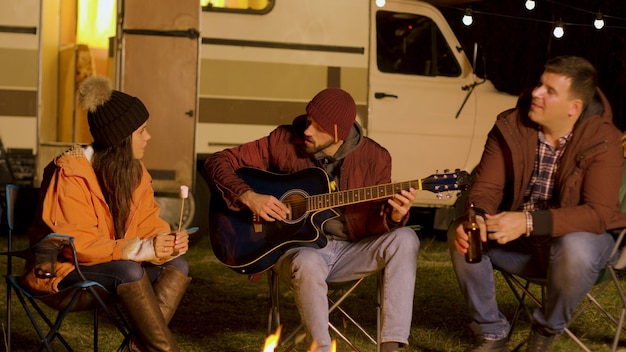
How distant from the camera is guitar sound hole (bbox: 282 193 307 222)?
428 cm

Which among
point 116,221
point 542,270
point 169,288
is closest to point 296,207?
point 169,288

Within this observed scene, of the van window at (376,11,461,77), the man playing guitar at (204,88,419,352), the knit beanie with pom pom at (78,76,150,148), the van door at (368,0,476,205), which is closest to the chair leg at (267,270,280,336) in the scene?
the man playing guitar at (204,88,419,352)

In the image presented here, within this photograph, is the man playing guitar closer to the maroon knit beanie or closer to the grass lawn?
the maroon knit beanie

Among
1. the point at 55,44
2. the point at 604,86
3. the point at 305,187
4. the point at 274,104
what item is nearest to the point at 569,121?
the point at 305,187

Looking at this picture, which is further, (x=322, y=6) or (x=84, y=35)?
(x=84, y=35)

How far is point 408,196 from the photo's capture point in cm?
405

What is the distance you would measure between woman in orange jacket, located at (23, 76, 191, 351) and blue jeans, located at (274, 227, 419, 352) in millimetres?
438

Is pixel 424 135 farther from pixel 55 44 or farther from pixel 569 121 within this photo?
pixel 569 121

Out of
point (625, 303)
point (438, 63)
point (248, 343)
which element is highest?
point (438, 63)

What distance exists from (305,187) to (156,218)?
61 centimetres

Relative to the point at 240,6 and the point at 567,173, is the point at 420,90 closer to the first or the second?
the point at 240,6

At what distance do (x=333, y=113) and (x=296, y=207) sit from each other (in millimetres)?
413

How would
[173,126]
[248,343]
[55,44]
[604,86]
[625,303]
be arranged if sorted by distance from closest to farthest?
[625,303], [248,343], [173,126], [55,44], [604,86]

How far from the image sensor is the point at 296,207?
430cm
